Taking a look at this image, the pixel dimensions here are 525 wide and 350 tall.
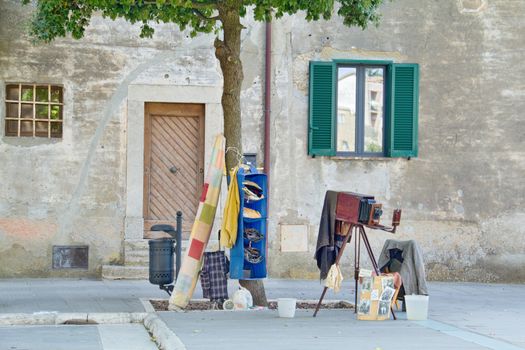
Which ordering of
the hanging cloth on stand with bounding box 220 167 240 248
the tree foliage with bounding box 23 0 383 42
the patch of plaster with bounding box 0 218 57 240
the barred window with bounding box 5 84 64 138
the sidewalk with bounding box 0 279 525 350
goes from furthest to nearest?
1. the barred window with bounding box 5 84 64 138
2. the patch of plaster with bounding box 0 218 57 240
3. the hanging cloth on stand with bounding box 220 167 240 248
4. the tree foliage with bounding box 23 0 383 42
5. the sidewalk with bounding box 0 279 525 350

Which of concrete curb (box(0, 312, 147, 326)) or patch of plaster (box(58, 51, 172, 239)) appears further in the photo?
patch of plaster (box(58, 51, 172, 239))

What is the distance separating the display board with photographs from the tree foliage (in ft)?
10.4

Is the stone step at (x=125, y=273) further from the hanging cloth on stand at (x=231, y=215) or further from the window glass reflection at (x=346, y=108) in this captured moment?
the hanging cloth on stand at (x=231, y=215)

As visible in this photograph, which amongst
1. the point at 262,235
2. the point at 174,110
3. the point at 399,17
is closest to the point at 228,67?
the point at 262,235

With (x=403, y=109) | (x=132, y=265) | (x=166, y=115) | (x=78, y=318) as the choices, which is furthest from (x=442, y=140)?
(x=78, y=318)

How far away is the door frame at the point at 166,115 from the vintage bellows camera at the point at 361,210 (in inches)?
218

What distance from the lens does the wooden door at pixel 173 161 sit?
16.6m

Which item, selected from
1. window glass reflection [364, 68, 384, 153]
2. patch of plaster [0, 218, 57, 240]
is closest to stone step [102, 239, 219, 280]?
patch of plaster [0, 218, 57, 240]

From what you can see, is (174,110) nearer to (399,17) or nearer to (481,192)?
(399,17)

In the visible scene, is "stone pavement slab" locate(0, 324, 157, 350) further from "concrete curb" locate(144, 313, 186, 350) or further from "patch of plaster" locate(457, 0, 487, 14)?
"patch of plaster" locate(457, 0, 487, 14)

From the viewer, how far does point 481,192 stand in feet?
56.4

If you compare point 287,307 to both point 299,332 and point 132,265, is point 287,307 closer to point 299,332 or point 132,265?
point 299,332

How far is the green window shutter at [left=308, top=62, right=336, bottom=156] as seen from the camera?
16703 mm

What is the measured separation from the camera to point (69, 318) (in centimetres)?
1136
